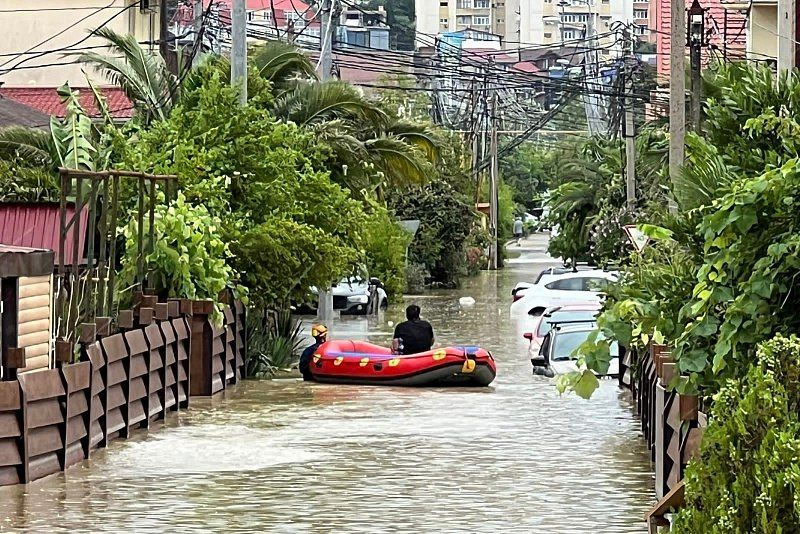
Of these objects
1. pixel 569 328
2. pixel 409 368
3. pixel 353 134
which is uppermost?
pixel 353 134

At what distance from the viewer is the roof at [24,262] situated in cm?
1577

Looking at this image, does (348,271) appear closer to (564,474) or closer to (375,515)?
(564,474)

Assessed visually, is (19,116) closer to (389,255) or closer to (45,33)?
(45,33)

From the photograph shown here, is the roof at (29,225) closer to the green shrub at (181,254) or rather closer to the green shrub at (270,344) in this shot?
the green shrub at (181,254)

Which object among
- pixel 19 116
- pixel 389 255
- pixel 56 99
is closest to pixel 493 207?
pixel 389 255

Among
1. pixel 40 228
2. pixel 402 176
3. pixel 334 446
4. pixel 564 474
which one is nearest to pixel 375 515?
pixel 564 474

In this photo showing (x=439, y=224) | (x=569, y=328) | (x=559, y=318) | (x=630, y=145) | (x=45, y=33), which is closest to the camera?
(x=569, y=328)

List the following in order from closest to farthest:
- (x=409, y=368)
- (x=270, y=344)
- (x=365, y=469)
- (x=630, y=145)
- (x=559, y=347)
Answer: (x=365, y=469) → (x=409, y=368) → (x=559, y=347) → (x=270, y=344) → (x=630, y=145)

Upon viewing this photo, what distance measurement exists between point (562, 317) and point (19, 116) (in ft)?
43.4

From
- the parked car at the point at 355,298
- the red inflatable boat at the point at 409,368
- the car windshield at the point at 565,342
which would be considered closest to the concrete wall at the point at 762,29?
the car windshield at the point at 565,342

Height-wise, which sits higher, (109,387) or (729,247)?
(729,247)

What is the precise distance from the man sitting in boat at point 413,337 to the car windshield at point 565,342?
7.12 feet

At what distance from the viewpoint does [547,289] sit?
43.4 m

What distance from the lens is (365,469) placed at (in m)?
17.4
